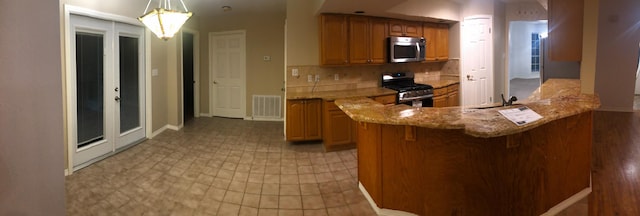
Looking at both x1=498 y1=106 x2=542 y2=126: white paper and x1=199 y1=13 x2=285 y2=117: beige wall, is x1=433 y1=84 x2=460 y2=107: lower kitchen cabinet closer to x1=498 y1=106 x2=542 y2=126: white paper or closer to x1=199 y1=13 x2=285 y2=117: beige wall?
x1=199 y1=13 x2=285 y2=117: beige wall

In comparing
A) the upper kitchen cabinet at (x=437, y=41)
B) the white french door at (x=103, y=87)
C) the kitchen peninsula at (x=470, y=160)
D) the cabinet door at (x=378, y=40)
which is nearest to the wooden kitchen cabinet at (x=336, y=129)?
the cabinet door at (x=378, y=40)

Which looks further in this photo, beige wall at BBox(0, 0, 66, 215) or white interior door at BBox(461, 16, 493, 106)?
white interior door at BBox(461, 16, 493, 106)

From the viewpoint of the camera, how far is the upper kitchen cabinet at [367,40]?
16.8ft

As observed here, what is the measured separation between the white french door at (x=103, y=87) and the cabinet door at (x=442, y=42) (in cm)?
505

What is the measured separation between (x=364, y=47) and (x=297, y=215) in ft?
10.5

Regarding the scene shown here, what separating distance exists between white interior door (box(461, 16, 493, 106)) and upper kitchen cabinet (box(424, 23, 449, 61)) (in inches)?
13.4

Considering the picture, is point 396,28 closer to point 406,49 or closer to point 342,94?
point 406,49

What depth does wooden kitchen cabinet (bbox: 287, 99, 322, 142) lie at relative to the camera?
4.73 metres

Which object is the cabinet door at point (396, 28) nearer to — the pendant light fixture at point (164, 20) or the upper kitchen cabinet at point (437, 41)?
the upper kitchen cabinet at point (437, 41)

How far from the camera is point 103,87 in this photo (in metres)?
4.39

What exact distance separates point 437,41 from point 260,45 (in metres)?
3.43


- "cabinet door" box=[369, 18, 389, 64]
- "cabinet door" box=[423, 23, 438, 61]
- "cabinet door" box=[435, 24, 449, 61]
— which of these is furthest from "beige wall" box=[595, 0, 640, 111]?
"cabinet door" box=[369, 18, 389, 64]

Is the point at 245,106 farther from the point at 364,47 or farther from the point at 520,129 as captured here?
the point at 520,129

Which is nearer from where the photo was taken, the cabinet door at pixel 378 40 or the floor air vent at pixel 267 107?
the cabinet door at pixel 378 40
